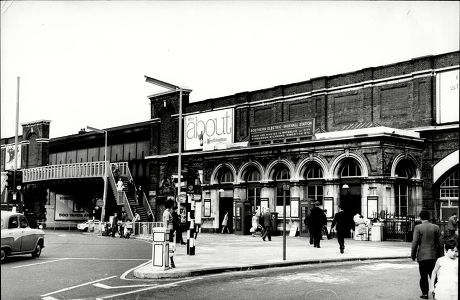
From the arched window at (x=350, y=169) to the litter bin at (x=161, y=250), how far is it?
19.4m

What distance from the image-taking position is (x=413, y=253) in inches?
430

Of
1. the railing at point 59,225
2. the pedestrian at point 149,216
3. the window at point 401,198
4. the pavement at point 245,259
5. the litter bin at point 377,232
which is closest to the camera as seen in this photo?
the pavement at point 245,259

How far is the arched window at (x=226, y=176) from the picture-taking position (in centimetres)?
4031

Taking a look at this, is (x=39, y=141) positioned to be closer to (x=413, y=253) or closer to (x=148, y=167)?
(x=148, y=167)

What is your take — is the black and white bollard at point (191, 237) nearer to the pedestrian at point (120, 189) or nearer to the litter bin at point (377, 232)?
the litter bin at point (377, 232)

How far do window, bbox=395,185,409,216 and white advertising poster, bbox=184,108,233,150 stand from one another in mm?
16753

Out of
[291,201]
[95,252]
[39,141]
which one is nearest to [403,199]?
[291,201]

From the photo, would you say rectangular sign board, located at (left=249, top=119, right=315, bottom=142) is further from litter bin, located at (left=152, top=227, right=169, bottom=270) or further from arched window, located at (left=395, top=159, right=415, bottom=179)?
litter bin, located at (left=152, top=227, right=169, bottom=270)

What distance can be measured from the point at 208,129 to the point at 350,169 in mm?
17081

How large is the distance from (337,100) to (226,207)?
10.9 meters

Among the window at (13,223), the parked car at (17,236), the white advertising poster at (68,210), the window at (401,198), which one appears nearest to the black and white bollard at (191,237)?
the parked car at (17,236)

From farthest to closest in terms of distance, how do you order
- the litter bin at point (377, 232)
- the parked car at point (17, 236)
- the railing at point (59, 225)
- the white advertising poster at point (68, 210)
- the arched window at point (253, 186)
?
the white advertising poster at point (68, 210)
the railing at point (59, 225)
the arched window at point (253, 186)
the litter bin at point (377, 232)
the parked car at point (17, 236)

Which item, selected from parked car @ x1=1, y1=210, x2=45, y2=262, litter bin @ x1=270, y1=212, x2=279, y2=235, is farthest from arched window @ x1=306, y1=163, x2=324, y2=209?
parked car @ x1=1, y1=210, x2=45, y2=262

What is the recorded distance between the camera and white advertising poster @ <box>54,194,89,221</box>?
56625 millimetres
